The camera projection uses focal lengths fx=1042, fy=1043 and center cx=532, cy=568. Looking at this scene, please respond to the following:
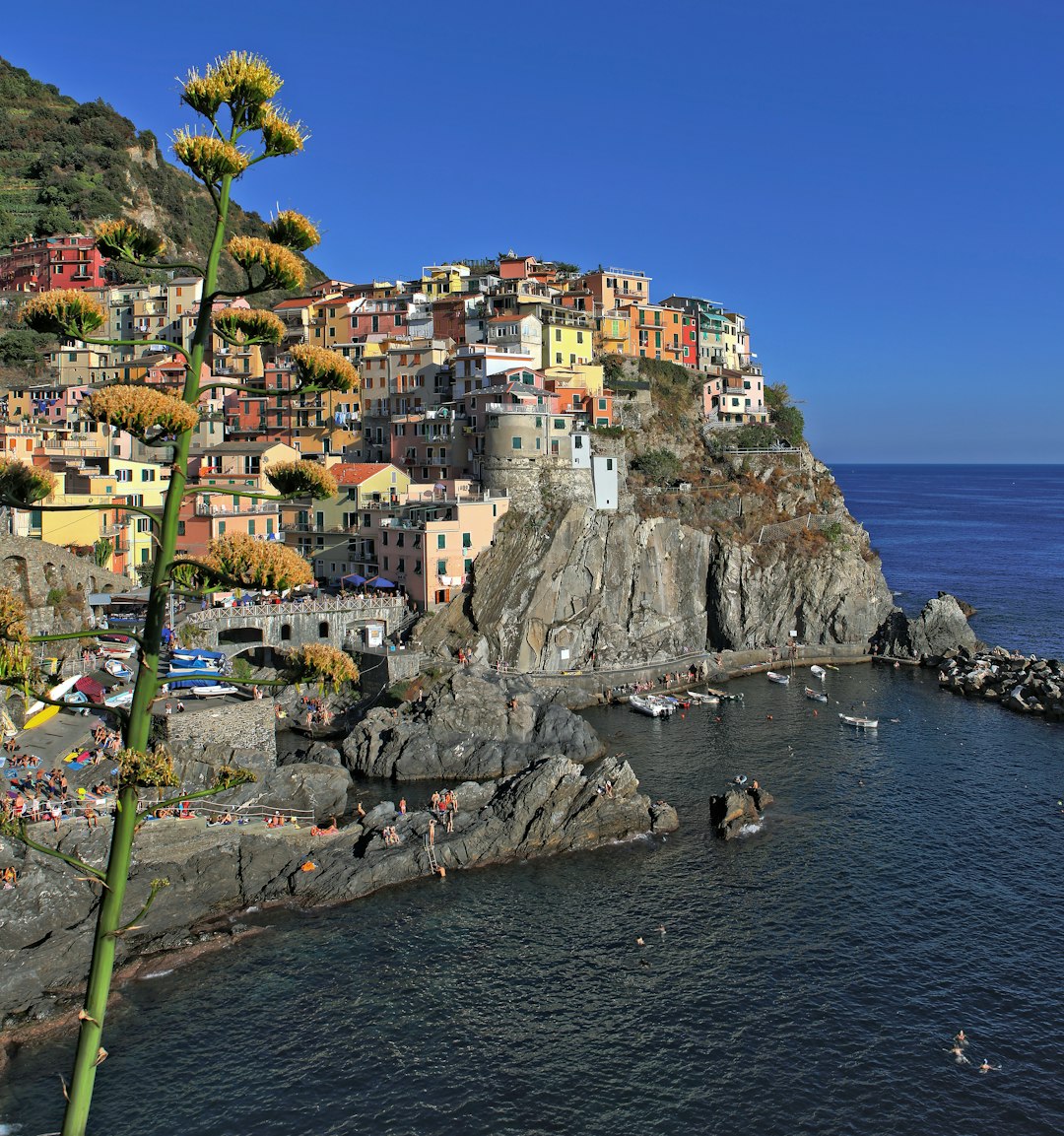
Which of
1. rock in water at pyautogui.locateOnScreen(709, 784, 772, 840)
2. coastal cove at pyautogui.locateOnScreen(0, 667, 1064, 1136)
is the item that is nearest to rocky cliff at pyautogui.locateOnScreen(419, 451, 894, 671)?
rock in water at pyautogui.locateOnScreen(709, 784, 772, 840)

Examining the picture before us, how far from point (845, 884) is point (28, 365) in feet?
287

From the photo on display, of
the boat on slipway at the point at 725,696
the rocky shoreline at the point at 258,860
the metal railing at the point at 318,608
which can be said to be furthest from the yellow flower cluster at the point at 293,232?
the boat on slipway at the point at 725,696

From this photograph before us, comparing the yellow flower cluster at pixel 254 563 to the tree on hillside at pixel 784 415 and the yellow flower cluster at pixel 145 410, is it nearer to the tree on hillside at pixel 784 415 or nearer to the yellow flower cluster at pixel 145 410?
the yellow flower cluster at pixel 145 410

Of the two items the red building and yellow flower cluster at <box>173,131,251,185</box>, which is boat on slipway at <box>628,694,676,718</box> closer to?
yellow flower cluster at <box>173,131,251,185</box>

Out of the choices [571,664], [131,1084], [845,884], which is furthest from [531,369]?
[131,1084]

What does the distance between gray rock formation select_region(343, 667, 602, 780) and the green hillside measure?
69.0 m

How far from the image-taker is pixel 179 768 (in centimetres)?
3981

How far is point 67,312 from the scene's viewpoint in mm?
7566

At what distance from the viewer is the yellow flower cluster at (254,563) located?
7844 millimetres

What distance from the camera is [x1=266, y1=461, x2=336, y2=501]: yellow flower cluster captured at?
26.4 ft

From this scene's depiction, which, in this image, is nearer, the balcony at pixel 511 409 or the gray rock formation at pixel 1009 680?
the gray rock formation at pixel 1009 680

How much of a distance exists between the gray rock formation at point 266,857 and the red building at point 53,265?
262 feet

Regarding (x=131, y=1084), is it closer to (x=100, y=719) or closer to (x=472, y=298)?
(x=100, y=719)

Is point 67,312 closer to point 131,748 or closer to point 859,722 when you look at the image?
point 131,748
